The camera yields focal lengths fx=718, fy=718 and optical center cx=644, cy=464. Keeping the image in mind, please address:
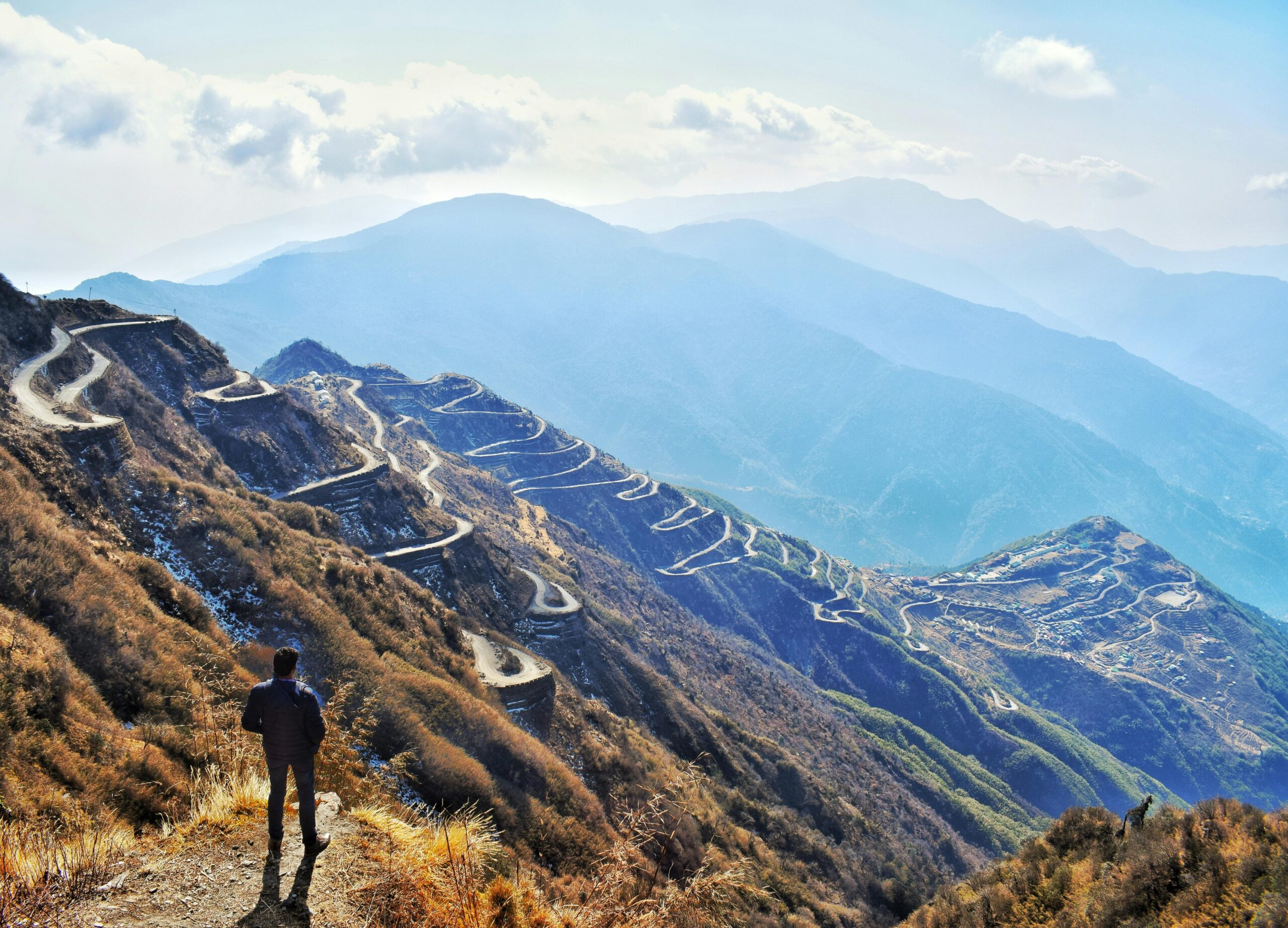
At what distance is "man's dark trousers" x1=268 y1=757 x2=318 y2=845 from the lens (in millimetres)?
7895

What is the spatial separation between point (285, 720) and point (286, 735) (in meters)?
0.17

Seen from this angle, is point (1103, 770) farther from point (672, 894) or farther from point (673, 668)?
point (672, 894)

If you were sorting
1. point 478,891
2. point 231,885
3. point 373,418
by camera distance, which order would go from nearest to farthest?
point 231,885
point 478,891
point 373,418

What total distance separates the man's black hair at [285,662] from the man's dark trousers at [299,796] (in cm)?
91

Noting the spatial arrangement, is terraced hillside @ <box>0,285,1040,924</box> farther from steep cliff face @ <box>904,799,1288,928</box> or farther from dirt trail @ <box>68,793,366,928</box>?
steep cliff face @ <box>904,799,1288,928</box>

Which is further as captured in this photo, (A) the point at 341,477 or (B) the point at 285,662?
(A) the point at 341,477

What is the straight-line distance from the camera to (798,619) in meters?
121

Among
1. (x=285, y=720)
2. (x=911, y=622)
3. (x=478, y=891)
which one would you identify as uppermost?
(x=285, y=720)

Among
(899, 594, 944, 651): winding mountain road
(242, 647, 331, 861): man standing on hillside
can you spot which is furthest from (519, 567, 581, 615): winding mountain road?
(899, 594, 944, 651): winding mountain road

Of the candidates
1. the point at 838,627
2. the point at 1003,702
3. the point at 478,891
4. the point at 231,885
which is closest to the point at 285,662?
the point at 231,885

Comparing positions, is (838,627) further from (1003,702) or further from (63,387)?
(63,387)

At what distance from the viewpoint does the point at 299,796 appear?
8.08m

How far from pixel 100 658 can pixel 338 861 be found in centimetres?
821

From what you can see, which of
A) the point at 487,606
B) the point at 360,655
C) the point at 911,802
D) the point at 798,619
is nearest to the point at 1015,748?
the point at 798,619
